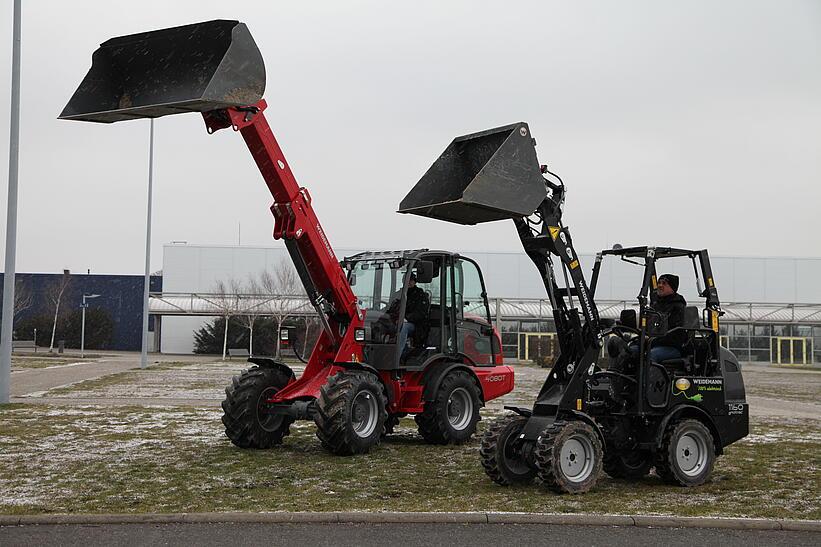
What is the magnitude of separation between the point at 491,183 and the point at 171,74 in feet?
12.8

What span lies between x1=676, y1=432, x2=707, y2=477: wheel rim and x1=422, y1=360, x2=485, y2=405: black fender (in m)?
4.42

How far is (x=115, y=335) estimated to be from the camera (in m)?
66.6

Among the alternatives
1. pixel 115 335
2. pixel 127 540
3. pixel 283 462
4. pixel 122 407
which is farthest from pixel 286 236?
pixel 115 335

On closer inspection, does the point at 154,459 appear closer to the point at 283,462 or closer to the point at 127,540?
the point at 283,462

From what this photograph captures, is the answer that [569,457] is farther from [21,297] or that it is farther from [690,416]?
[21,297]

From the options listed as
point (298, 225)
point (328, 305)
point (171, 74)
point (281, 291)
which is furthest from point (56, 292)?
point (171, 74)

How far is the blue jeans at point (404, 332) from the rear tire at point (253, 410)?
1724 mm

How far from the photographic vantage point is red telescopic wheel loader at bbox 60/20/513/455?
10852 mm

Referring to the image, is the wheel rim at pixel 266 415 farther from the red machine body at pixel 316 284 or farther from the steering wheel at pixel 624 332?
the steering wheel at pixel 624 332

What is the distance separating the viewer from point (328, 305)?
13992mm

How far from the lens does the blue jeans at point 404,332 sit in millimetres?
14102

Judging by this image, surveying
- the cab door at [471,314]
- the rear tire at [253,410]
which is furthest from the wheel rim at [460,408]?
the rear tire at [253,410]

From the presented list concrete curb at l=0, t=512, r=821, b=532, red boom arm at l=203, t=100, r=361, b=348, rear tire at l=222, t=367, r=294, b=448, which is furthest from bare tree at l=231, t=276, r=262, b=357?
concrete curb at l=0, t=512, r=821, b=532

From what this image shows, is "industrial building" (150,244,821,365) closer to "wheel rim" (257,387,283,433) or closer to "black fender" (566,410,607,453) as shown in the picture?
"wheel rim" (257,387,283,433)
